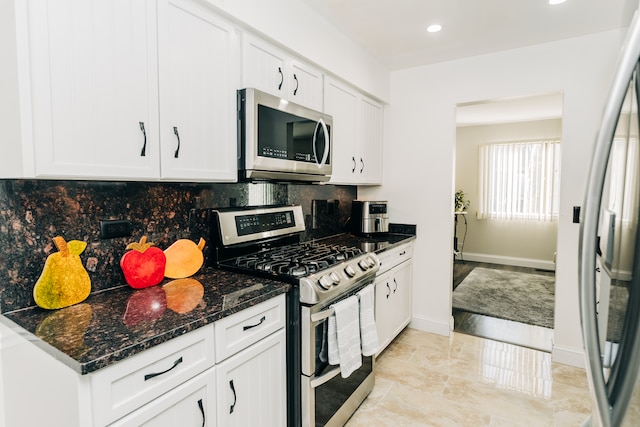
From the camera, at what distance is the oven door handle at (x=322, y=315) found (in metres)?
1.69

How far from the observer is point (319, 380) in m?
1.73

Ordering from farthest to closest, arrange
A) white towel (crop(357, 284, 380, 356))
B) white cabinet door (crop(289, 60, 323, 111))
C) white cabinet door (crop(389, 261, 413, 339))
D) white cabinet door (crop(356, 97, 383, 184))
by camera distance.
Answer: white cabinet door (crop(356, 97, 383, 184))
white cabinet door (crop(389, 261, 413, 339))
white cabinet door (crop(289, 60, 323, 111))
white towel (crop(357, 284, 380, 356))

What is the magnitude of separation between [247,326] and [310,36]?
1.86m

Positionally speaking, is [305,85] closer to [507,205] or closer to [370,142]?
[370,142]

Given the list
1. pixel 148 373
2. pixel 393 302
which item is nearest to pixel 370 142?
pixel 393 302

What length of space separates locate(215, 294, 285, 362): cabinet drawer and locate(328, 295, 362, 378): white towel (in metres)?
0.31

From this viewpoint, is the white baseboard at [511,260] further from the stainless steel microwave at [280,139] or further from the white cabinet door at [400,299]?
the stainless steel microwave at [280,139]

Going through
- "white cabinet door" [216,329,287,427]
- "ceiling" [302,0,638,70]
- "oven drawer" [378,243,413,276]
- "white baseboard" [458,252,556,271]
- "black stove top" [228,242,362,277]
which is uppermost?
"ceiling" [302,0,638,70]

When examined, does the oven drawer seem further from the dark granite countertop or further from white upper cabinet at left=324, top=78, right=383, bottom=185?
the dark granite countertop

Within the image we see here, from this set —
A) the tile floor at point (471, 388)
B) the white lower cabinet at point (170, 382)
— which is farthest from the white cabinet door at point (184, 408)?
the tile floor at point (471, 388)

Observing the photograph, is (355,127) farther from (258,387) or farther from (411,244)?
(258,387)

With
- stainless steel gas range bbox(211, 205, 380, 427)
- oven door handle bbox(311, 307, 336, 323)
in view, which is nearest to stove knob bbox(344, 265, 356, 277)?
stainless steel gas range bbox(211, 205, 380, 427)

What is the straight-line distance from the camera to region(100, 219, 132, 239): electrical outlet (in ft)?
5.04

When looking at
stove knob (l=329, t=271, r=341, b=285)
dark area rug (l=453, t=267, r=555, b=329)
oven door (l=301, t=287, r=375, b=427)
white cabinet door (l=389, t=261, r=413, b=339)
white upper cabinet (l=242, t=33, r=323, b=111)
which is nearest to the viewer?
oven door (l=301, t=287, r=375, b=427)
